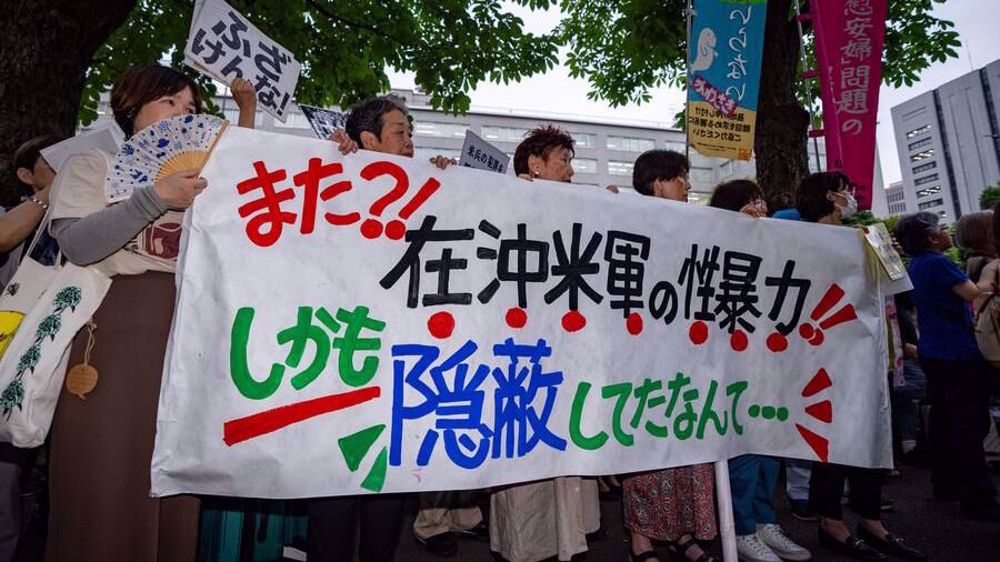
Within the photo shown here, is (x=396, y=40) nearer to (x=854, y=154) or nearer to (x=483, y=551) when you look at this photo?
(x=854, y=154)

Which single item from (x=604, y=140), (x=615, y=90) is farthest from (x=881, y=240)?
(x=604, y=140)

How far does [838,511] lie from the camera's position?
2756 mm

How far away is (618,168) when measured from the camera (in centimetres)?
4697

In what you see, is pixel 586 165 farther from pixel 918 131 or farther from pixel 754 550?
pixel 918 131

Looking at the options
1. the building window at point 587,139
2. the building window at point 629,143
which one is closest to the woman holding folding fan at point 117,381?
the building window at point 587,139

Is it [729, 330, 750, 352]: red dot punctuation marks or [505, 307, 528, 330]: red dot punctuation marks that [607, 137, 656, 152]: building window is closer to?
[729, 330, 750, 352]: red dot punctuation marks

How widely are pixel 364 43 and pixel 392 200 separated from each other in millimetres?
5421

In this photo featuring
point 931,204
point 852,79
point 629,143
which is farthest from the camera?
point 931,204

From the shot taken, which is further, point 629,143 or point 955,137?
point 955,137

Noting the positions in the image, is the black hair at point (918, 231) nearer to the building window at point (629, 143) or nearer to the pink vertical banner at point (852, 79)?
the pink vertical banner at point (852, 79)

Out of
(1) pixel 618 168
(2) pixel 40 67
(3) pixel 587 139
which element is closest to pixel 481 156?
(2) pixel 40 67

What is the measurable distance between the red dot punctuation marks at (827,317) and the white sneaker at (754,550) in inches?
37.7

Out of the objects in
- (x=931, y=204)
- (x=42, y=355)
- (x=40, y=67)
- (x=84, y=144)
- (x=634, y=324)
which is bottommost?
(x=42, y=355)

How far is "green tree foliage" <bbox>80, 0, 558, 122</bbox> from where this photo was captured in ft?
19.7
